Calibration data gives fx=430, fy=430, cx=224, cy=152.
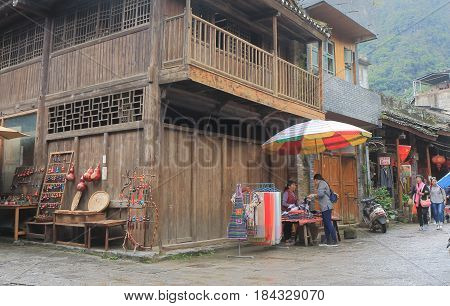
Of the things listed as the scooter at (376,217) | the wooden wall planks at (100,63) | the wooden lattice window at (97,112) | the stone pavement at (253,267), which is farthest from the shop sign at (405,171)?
the wooden wall planks at (100,63)

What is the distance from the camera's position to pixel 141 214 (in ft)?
27.9

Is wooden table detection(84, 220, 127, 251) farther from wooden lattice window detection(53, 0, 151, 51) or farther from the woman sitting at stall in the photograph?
wooden lattice window detection(53, 0, 151, 51)

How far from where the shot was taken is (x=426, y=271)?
6.38m

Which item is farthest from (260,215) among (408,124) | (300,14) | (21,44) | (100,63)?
(408,124)

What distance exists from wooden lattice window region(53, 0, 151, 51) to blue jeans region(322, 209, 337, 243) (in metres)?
5.90

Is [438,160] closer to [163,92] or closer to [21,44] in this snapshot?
[163,92]

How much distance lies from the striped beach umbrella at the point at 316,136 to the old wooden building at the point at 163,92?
90 cm

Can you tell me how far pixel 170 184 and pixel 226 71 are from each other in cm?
288

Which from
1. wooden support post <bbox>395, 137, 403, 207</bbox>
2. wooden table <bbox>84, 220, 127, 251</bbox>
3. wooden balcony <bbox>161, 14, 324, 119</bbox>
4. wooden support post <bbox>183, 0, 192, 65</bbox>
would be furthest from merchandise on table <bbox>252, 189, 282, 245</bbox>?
wooden support post <bbox>395, 137, 403, 207</bbox>

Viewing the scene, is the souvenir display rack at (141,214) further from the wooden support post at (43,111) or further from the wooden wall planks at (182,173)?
the wooden support post at (43,111)

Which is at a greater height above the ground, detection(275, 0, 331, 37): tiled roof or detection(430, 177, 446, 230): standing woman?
detection(275, 0, 331, 37): tiled roof

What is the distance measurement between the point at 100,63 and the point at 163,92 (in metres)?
2.06

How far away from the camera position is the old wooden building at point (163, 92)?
8.95 meters

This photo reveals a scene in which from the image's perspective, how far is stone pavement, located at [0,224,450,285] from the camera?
5945 mm
